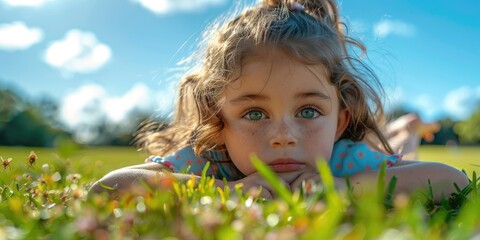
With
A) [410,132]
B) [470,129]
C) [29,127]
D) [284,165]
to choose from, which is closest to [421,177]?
[284,165]

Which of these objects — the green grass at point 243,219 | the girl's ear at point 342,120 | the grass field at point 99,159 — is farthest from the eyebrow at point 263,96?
the green grass at point 243,219

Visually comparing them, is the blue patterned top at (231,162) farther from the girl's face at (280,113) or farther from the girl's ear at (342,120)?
the girl's face at (280,113)

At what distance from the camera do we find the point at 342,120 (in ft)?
11.5

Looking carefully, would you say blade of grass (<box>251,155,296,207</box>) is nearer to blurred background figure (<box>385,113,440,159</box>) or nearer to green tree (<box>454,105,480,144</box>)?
blurred background figure (<box>385,113,440,159</box>)

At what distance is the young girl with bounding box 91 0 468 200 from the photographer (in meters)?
2.58

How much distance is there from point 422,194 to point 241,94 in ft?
4.20

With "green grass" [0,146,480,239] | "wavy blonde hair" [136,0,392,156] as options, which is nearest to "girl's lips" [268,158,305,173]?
"wavy blonde hair" [136,0,392,156]

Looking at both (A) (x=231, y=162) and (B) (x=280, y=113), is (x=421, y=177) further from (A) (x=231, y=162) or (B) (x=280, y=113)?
(A) (x=231, y=162)

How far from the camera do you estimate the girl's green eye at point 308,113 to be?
2.89 metres

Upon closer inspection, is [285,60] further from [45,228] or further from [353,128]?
[45,228]

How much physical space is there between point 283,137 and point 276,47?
60cm

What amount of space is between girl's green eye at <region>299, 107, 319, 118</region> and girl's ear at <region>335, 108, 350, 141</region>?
57cm

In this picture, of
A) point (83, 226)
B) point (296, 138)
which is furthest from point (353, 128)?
point (83, 226)

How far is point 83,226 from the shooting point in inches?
37.3
